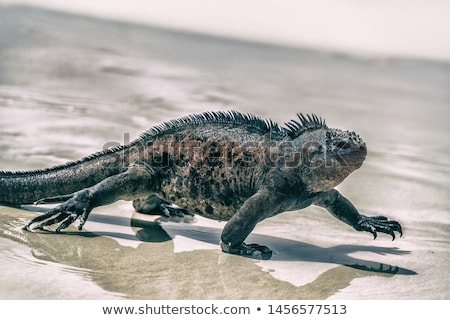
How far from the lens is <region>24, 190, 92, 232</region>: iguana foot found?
17.9 feet

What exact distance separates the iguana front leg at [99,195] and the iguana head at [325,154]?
140 cm

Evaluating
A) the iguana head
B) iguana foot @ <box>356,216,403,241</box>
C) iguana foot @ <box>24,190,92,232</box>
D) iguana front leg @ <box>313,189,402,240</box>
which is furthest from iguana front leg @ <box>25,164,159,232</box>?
iguana foot @ <box>356,216,403,241</box>

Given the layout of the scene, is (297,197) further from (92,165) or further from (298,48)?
(298,48)

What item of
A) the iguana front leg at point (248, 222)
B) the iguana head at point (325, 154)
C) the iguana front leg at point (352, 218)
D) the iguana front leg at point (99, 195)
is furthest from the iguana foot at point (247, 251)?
the iguana front leg at point (99, 195)

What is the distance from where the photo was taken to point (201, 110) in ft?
33.4

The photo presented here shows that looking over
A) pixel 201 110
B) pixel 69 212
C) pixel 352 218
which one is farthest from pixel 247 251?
pixel 201 110

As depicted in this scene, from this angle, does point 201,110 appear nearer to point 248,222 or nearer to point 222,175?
point 222,175

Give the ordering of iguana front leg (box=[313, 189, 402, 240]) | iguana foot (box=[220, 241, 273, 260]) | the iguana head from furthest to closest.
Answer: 1. iguana front leg (box=[313, 189, 402, 240])
2. iguana foot (box=[220, 241, 273, 260])
3. the iguana head

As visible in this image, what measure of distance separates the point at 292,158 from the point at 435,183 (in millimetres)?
3263

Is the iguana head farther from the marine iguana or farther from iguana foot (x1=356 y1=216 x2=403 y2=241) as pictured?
iguana foot (x1=356 y1=216 x2=403 y2=241)

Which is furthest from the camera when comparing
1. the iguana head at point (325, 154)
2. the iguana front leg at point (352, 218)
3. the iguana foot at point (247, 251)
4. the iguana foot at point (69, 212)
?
the iguana front leg at point (352, 218)

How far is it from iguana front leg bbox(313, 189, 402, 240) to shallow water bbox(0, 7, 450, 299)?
15 cm

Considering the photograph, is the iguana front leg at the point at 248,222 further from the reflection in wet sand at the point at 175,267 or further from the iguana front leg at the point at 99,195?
the iguana front leg at the point at 99,195

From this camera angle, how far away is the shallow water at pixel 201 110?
4801 mm
